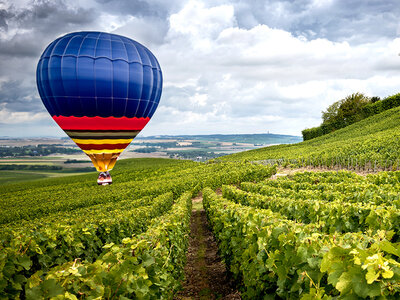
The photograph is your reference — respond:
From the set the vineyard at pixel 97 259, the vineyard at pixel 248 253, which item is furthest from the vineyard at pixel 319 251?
the vineyard at pixel 97 259

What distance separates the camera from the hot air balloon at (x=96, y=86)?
55.1ft

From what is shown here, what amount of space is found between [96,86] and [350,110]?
254ft

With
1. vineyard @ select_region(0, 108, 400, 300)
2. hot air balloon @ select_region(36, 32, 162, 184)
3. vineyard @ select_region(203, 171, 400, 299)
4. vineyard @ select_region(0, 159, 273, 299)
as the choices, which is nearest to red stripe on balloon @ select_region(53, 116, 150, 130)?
hot air balloon @ select_region(36, 32, 162, 184)

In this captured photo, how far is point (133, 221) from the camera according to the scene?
11156 millimetres

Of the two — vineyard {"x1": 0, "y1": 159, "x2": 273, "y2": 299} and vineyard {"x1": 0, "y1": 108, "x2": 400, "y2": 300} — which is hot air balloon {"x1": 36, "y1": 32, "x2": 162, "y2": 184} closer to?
vineyard {"x1": 0, "y1": 159, "x2": 273, "y2": 299}

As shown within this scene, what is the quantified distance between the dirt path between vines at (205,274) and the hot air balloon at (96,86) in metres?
9.35

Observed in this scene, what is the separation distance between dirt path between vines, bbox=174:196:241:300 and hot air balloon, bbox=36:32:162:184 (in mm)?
9349

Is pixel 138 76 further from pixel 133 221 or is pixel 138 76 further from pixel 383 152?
pixel 383 152

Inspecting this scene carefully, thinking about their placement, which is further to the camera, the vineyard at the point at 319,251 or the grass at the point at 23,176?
the grass at the point at 23,176

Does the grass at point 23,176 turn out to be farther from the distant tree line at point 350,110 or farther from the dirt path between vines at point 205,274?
the dirt path between vines at point 205,274

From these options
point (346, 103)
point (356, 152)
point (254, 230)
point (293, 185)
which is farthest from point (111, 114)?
point (346, 103)

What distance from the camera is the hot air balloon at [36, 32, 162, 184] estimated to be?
1680 cm

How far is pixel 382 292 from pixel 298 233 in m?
1.88

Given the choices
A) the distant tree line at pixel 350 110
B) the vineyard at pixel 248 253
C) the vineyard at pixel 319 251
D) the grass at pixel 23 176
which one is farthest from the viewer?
the grass at pixel 23 176
